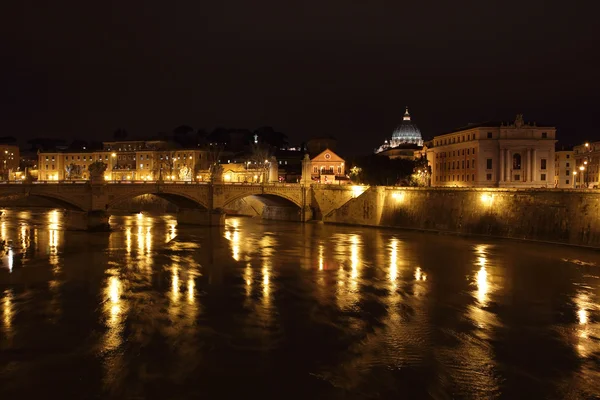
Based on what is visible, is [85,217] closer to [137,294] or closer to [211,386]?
[137,294]

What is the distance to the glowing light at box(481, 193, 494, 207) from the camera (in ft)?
177

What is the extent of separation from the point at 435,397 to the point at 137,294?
54.9ft

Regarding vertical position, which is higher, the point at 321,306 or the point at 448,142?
the point at 448,142

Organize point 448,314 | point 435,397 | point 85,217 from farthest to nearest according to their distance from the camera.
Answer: point 85,217 → point 448,314 → point 435,397

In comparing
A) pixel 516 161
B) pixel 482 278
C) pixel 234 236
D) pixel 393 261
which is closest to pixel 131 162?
pixel 234 236

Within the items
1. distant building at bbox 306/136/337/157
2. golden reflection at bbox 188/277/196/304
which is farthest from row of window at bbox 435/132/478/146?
golden reflection at bbox 188/277/196/304

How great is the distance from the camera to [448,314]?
2422cm

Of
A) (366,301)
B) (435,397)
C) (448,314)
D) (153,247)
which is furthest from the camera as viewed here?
(153,247)

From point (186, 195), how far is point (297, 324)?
40425 millimetres

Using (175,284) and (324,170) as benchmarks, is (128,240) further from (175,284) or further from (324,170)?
(324,170)

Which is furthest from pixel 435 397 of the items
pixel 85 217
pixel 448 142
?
pixel 448 142

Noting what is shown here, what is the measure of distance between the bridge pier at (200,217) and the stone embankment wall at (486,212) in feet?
48.4

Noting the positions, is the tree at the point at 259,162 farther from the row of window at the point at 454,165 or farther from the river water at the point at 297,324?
the river water at the point at 297,324

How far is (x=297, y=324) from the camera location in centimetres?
2252
